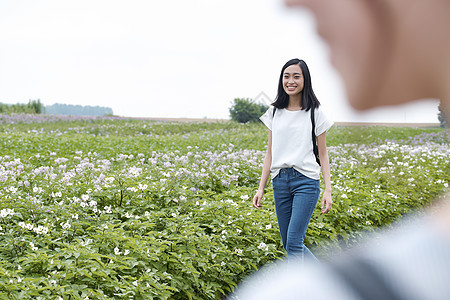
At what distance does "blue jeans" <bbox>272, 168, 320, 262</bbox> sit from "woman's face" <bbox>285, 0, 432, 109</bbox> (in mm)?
1836

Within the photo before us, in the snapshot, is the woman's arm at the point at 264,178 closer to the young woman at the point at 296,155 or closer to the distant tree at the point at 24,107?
the young woman at the point at 296,155

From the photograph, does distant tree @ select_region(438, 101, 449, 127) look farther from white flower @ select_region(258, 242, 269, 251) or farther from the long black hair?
white flower @ select_region(258, 242, 269, 251)

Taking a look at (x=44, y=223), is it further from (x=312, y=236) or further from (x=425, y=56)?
(x=425, y=56)

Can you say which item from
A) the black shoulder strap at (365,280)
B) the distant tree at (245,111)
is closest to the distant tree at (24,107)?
the distant tree at (245,111)

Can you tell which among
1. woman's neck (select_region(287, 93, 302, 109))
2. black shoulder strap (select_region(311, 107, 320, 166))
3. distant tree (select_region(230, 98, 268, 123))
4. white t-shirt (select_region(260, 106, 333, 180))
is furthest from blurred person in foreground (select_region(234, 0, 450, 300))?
distant tree (select_region(230, 98, 268, 123))

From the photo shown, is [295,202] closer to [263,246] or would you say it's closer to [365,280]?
[263,246]

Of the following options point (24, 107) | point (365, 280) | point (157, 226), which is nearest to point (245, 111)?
point (24, 107)

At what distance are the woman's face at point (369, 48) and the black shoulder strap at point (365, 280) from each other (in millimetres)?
303

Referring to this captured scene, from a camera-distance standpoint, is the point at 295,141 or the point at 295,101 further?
the point at 295,101

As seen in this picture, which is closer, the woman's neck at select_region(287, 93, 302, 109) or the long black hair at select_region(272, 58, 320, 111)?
the long black hair at select_region(272, 58, 320, 111)

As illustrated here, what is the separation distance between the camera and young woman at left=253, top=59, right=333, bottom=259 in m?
2.25

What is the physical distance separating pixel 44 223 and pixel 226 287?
1251 millimetres

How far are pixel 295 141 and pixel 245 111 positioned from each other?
59.2 ft

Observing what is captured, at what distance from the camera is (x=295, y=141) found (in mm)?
2324
